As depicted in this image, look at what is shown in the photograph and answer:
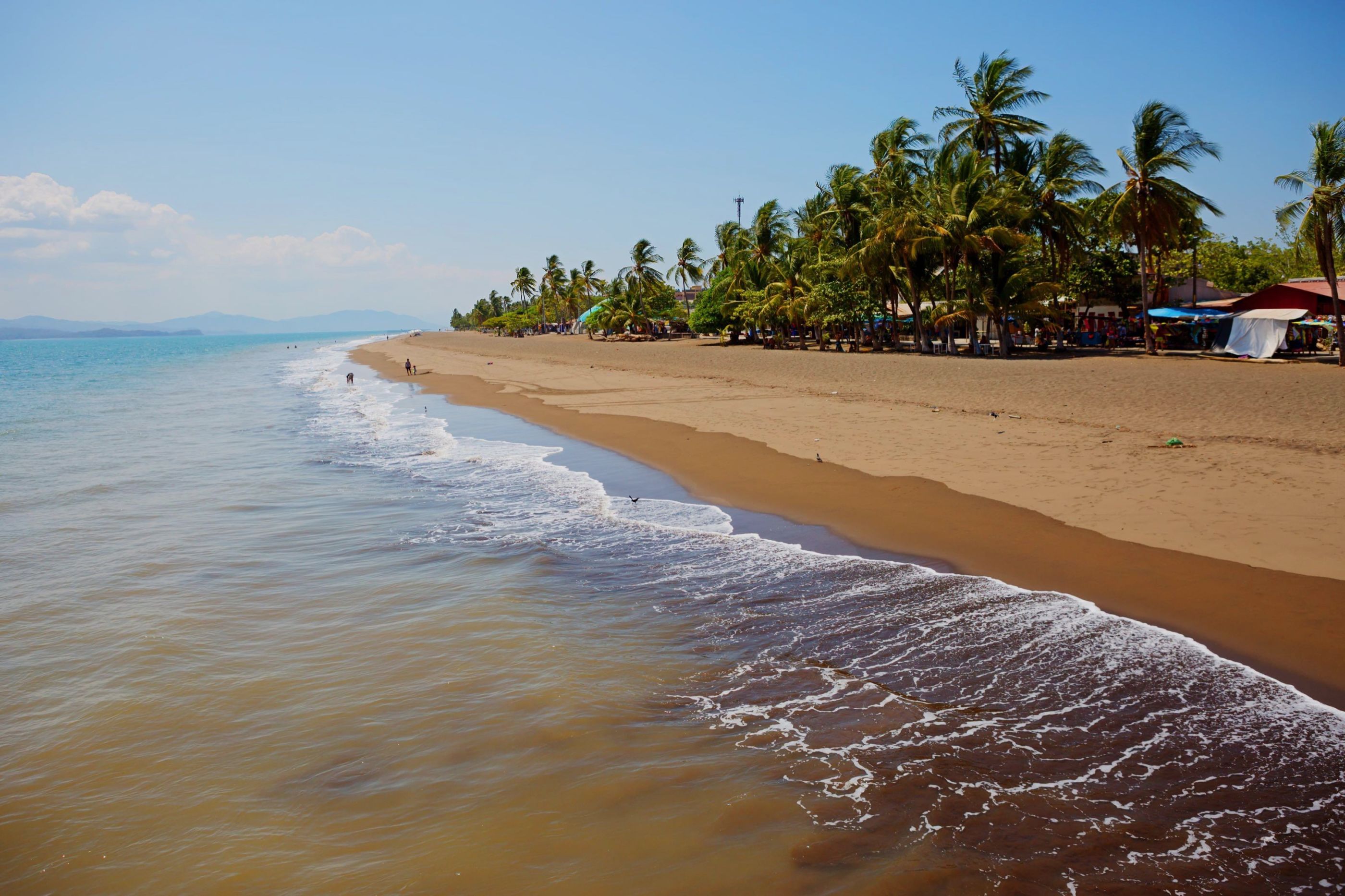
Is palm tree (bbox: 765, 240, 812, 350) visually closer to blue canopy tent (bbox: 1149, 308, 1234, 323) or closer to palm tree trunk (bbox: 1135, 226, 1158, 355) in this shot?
palm tree trunk (bbox: 1135, 226, 1158, 355)

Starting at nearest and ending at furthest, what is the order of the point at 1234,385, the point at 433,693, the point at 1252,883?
the point at 1252,883 → the point at 433,693 → the point at 1234,385

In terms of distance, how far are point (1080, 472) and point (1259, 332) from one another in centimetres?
2135

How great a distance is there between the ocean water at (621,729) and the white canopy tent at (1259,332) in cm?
2498

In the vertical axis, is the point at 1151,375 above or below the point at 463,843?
above

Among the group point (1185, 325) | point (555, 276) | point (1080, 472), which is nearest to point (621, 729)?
point (1080, 472)

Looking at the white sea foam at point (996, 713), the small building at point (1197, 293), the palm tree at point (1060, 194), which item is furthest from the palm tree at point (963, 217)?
the white sea foam at point (996, 713)

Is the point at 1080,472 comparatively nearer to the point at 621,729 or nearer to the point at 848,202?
the point at 621,729

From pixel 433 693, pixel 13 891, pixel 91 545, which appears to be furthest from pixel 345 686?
pixel 91 545

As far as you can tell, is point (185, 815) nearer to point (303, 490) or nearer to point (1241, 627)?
point (1241, 627)

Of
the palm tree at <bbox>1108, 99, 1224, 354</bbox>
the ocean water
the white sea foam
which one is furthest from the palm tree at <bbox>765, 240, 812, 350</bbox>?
the white sea foam

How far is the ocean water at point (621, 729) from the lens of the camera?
388cm

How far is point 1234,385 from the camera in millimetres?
18109

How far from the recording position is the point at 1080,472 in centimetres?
1071

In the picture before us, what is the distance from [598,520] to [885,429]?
23.7 feet
